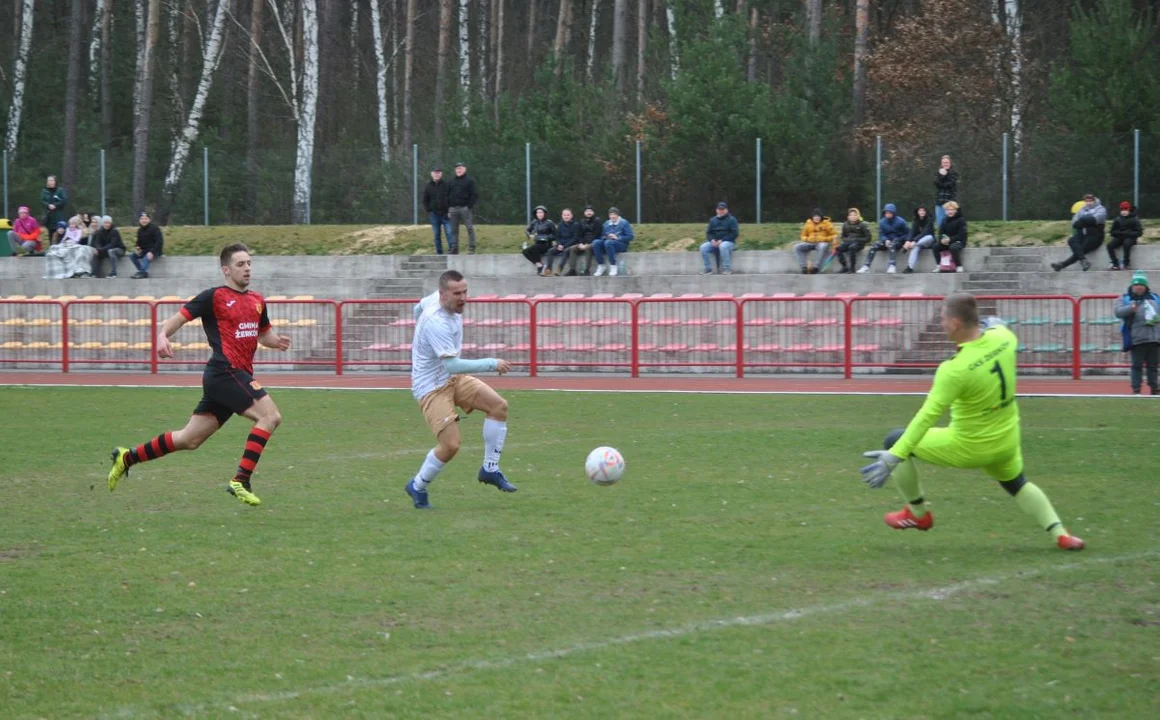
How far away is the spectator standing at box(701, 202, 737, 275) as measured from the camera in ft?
93.5

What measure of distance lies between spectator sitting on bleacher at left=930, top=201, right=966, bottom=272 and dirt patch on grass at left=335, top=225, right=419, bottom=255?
13610mm

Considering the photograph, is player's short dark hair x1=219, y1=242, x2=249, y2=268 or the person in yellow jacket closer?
player's short dark hair x1=219, y1=242, x2=249, y2=268

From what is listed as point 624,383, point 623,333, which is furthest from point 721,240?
point 624,383

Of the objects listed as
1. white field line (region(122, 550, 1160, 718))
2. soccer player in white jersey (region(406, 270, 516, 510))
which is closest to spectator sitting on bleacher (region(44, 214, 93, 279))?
soccer player in white jersey (region(406, 270, 516, 510))

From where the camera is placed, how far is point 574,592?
7590 millimetres

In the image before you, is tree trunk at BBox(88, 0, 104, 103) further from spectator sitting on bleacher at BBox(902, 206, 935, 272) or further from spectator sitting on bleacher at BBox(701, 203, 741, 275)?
spectator sitting on bleacher at BBox(902, 206, 935, 272)

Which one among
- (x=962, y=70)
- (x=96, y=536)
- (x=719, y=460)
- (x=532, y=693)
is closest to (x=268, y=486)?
(x=96, y=536)

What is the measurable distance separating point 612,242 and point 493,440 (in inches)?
709

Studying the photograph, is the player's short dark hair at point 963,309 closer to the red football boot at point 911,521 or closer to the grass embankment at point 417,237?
the red football boot at point 911,521

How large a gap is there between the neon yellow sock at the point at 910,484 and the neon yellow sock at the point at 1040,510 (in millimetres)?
577

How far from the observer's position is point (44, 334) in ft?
86.6

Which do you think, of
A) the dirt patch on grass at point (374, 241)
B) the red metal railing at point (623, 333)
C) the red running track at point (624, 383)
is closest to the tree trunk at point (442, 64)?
the dirt patch on grass at point (374, 241)

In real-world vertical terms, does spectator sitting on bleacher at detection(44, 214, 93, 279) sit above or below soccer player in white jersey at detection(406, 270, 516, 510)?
above

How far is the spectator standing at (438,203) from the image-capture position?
30.8 meters
